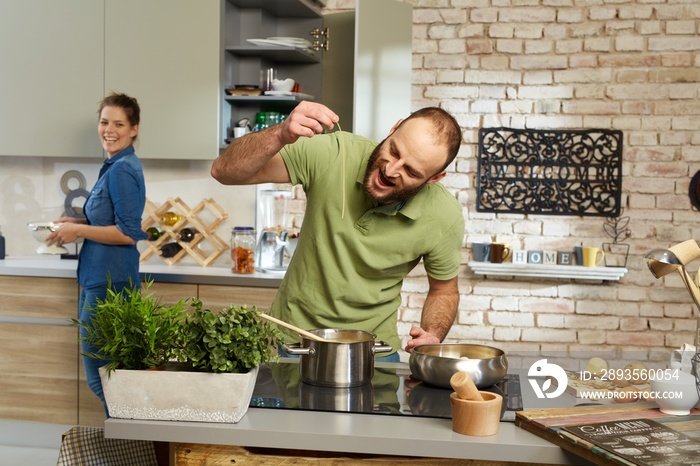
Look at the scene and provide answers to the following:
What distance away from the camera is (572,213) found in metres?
4.33

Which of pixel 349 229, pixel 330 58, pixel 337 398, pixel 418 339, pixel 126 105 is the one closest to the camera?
pixel 337 398

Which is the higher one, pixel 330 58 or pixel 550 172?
pixel 330 58

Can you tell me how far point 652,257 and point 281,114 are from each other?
9.39ft

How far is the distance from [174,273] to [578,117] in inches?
90.1

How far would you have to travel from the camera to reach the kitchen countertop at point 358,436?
59.6 inches

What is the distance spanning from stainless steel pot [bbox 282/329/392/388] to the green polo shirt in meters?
0.45

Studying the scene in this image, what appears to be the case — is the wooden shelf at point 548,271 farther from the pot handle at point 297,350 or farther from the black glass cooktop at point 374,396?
the pot handle at point 297,350

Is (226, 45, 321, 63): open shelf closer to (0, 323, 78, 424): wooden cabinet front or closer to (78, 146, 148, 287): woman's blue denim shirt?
(78, 146, 148, 287): woman's blue denim shirt

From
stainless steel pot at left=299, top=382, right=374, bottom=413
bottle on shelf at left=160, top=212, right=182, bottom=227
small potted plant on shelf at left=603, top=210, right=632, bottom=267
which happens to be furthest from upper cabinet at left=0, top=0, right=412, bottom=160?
stainless steel pot at left=299, top=382, right=374, bottom=413

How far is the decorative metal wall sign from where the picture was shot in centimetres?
430

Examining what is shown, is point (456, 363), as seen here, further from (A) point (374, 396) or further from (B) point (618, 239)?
(B) point (618, 239)

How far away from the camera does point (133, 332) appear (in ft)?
5.27

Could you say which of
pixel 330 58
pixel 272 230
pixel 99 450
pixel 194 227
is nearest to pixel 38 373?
pixel 194 227

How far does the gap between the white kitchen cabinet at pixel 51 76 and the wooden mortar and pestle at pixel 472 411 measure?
3.14 metres
